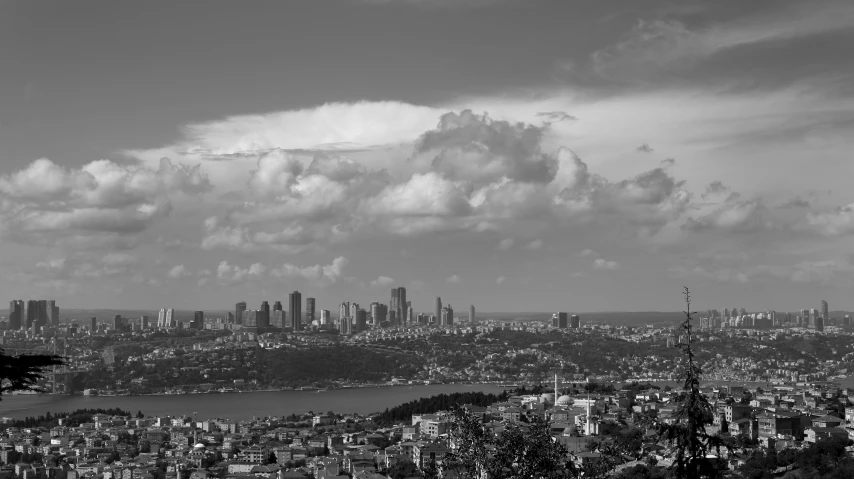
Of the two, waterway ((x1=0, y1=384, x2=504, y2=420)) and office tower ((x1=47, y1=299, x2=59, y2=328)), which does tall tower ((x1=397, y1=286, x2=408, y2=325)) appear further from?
waterway ((x1=0, y1=384, x2=504, y2=420))

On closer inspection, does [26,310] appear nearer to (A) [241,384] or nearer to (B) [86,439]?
(A) [241,384]

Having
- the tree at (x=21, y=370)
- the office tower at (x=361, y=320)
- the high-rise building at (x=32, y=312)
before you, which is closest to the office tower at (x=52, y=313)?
the high-rise building at (x=32, y=312)

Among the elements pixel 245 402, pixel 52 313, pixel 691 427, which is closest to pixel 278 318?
pixel 52 313

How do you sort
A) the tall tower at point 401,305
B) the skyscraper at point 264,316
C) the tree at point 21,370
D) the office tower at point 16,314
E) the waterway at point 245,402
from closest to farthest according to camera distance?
the tree at point 21,370 → the waterway at point 245,402 → the office tower at point 16,314 → the skyscraper at point 264,316 → the tall tower at point 401,305

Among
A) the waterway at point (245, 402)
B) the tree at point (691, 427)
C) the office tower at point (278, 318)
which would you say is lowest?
the waterway at point (245, 402)

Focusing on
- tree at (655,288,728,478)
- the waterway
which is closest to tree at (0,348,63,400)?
tree at (655,288,728,478)

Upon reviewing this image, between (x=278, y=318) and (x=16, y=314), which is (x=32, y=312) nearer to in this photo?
(x=16, y=314)

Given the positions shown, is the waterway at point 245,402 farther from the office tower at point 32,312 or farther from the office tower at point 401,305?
the office tower at point 401,305
